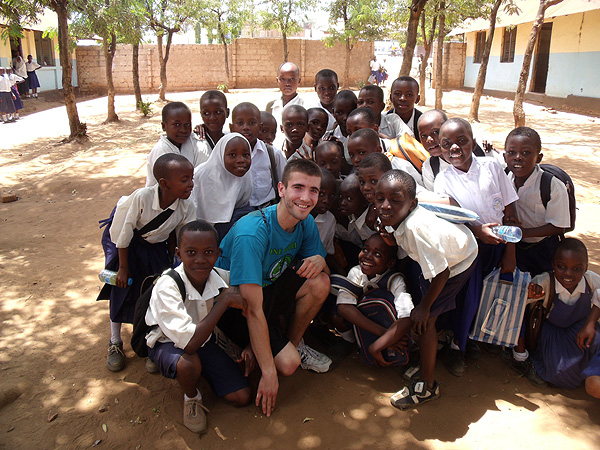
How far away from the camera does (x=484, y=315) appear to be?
2883 mm

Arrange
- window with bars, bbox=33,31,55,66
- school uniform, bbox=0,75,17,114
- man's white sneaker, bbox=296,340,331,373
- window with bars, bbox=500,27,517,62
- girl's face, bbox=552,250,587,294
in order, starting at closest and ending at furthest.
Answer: girl's face, bbox=552,250,587,294 < man's white sneaker, bbox=296,340,331,373 < school uniform, bbox=0,75,17,114 < window with bars, bbox=500,27,517,62 < window with bars, bbox=33,31,55,66

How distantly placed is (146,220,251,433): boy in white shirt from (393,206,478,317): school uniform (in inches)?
38.3

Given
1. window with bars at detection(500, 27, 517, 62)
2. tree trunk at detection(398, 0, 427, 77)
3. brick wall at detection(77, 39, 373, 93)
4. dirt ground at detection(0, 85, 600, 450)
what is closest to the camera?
dirt ground at detection(0, 85, 600, 450)

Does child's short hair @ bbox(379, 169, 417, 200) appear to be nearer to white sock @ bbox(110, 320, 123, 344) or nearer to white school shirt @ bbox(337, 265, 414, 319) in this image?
white school shirt @ bbox(337, 265, 414, 319)

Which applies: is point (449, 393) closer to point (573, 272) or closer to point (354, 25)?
point (573, 272)

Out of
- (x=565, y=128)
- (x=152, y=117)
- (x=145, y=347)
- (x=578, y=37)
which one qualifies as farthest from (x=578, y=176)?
(x=152, y=117)

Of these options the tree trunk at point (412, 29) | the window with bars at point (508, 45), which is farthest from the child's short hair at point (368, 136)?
the window with bars at point (508, 45)

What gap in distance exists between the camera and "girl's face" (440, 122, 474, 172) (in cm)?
283

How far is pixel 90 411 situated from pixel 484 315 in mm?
2322

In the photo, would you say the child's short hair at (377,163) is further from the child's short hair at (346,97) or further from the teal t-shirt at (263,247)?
the child's short hair at (346,97)

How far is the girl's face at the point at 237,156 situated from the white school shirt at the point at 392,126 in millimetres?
1352

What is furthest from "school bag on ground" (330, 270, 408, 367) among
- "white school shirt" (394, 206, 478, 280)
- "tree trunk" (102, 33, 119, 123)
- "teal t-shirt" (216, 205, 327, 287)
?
"tree trunk" (102, 33, 119, 123)

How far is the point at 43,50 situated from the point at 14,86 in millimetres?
7045

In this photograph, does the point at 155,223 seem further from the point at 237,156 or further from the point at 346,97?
the point at 346,97
